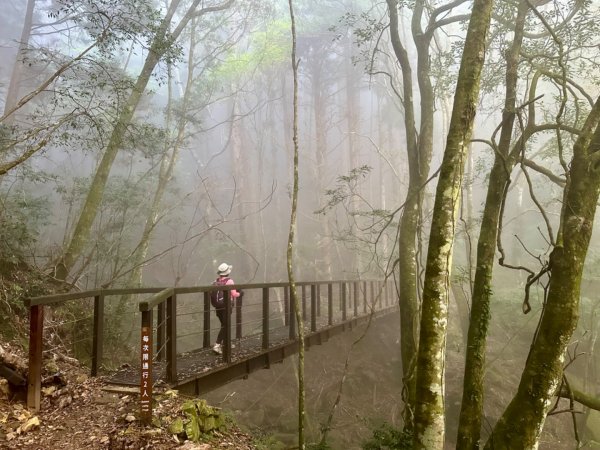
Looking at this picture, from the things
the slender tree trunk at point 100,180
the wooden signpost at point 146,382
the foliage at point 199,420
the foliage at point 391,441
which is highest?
the slender tree trunk at point 100,180

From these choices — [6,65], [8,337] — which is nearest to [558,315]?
[8,337]

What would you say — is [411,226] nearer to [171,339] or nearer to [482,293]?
[482,293]

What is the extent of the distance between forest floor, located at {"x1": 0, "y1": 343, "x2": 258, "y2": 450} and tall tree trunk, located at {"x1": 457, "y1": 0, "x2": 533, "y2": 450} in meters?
2.50

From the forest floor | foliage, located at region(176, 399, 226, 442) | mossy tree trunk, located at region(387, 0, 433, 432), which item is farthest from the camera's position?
mossy tree trunk, located at region(387, 0, 433, 432)

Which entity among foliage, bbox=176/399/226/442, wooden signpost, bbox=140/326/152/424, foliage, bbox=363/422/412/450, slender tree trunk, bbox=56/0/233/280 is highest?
slender tree trunk, bbox=56/0/233/280

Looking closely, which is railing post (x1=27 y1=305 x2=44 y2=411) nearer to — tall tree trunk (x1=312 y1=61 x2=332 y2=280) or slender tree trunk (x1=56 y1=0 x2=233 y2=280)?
slender tree trunk (x1=56 y1=0 x2=233 y2=280)

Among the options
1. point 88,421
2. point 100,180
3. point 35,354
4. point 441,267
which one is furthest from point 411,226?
point 100,180

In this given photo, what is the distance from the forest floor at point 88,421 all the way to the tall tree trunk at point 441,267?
83.4 inches

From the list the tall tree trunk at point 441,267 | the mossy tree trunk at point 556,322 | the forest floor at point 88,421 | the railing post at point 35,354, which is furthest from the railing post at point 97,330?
the mossy tree trunk at point 556,322

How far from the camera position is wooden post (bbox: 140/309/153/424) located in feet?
12.9

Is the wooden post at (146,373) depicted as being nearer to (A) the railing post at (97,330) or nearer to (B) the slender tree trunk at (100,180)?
(A) the railing post at (97,330)

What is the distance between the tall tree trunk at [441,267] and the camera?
383cm

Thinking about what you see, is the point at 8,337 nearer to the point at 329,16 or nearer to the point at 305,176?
the point at 329,16

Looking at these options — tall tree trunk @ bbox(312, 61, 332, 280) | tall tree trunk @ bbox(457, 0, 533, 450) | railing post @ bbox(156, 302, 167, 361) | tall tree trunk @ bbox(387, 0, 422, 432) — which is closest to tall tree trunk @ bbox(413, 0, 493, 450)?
tall tree trunk @ bbox(457, 0, 533, 450)
